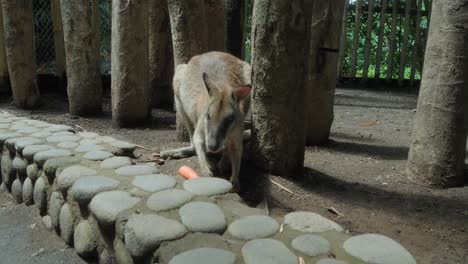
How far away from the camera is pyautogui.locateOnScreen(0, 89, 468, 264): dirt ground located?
2.64 metres

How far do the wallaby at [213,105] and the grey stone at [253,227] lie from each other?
0.87m

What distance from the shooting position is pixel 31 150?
138 inches

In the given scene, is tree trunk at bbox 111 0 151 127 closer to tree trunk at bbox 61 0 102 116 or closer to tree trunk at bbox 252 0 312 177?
tree trunk at bbox 61 0 102 116

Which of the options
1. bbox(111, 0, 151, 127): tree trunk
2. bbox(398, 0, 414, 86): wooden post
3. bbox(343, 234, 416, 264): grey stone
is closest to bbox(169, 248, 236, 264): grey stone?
bbox(343, 234, 416, 264): grey stone

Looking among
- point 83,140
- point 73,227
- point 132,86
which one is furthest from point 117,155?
point 132,86

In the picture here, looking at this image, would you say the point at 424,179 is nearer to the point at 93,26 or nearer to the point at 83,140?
the point at 83,140

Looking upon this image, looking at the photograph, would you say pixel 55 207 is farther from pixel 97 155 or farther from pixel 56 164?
pixel 97 155

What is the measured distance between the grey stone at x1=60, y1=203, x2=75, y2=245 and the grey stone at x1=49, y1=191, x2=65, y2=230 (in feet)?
0.20

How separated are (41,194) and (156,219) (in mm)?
1590

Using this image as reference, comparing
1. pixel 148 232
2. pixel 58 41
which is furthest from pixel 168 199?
pixel 58 41

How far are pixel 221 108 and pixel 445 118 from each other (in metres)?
1.62

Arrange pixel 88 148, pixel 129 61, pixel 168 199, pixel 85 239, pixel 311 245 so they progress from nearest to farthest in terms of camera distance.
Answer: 1. pixel 311 245
2. pixel 168 199
3. pixel 85 239
4. pixel 88 148
5. pixel 129 61

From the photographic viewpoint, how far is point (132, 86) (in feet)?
16.1

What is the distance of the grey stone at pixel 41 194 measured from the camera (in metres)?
3.39
